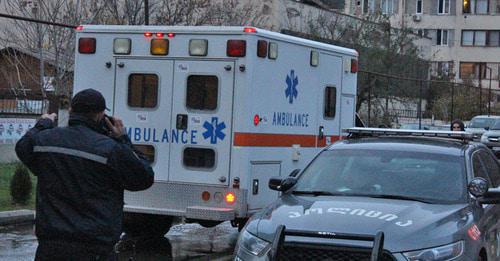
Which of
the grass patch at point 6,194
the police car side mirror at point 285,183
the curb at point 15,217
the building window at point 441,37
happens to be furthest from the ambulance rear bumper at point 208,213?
the building window at point 441,37

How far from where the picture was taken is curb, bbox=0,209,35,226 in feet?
37.9

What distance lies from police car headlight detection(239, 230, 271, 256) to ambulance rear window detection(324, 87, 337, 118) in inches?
205

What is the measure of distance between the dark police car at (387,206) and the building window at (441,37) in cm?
6572

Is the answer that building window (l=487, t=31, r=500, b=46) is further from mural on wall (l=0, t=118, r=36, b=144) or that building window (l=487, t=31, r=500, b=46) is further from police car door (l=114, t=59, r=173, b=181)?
police car door (l=114, t=59, r=173, b=181)

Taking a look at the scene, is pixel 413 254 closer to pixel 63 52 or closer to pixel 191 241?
pixel 191 241

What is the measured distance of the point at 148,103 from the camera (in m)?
9.95

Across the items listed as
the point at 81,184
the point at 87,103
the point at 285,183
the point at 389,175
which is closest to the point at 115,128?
the point at 87,103

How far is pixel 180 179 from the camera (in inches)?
384

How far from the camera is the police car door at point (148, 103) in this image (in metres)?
9.82

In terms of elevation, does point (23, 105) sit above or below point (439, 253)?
→ above

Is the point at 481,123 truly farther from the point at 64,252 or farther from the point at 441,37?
the point at 441,37

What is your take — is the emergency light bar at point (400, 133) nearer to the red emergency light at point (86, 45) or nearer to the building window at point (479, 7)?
the red emergency light at point (86, 45)

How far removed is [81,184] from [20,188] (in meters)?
8.72

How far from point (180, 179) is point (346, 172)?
10.0 ft
